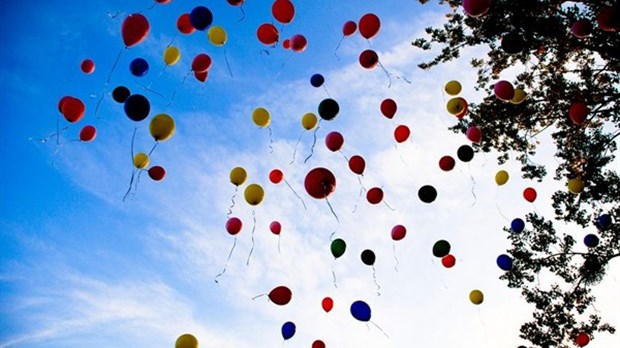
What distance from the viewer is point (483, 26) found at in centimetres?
588

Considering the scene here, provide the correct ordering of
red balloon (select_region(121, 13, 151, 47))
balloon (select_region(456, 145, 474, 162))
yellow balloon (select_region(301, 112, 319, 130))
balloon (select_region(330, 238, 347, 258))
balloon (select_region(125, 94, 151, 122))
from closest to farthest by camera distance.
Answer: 1. balloon (select_region(125, 94, 151, 122))
2. red balloon (select_region(121, 13, 151, 47))
3. balloon (select_region(330, 238, 347, 258))
4. yellow balloon (select_region(301, 112, 319, 130))
5. balloon (select_region(456, 145, 474, 162))

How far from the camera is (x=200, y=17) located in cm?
409

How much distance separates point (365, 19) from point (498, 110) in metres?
3.05

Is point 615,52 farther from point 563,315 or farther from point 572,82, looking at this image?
point 563,315

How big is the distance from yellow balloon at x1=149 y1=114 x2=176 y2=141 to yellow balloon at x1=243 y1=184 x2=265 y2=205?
43.7 inches

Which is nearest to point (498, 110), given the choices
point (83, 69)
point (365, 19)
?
point (365, 19)

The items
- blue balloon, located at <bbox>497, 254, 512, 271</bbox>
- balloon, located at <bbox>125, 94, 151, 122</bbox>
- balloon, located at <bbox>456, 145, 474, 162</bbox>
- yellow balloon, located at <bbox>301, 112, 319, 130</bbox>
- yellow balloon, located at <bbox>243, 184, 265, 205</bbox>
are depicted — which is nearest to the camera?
balloon, located at <bbox>125, 94, 151, 122</bbox>

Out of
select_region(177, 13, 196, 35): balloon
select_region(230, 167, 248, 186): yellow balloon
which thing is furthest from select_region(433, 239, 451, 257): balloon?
select_region(177, 13, 196, 35): balloon

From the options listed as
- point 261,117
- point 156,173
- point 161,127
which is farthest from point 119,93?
point 261,117

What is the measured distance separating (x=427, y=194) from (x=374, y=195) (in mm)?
667

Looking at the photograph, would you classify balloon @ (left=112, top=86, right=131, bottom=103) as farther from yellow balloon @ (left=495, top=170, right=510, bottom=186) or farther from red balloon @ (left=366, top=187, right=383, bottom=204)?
yellow balloon @ (left=495, top=170, right=510, bottom=186)

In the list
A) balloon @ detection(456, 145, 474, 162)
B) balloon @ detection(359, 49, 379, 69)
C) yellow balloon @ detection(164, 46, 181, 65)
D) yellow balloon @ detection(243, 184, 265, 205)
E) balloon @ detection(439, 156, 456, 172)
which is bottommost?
yellow balloon @ detection(243, 184, 265, 205)

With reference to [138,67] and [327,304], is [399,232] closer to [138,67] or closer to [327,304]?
[327,304]

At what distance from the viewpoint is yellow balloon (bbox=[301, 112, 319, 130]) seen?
15.0 feet
